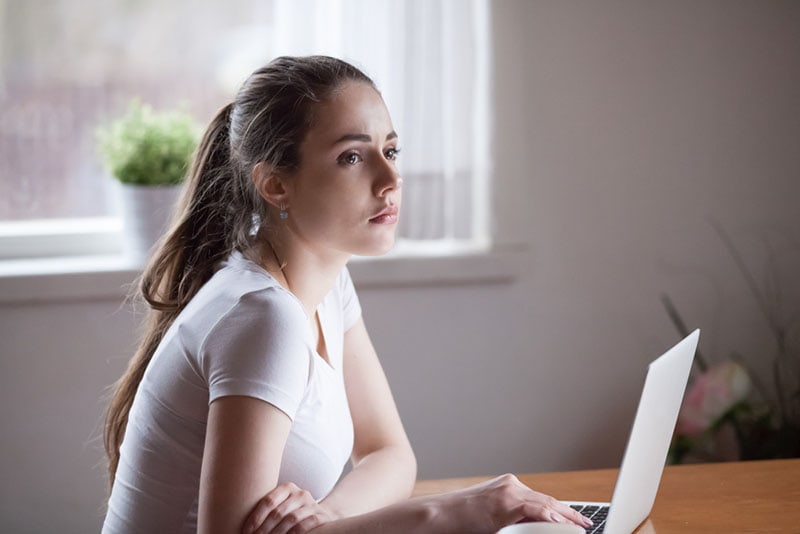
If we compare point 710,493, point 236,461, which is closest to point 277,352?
point 236,461

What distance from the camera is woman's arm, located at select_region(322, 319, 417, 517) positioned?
5.17 feet

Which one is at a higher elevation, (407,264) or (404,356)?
(407,264)

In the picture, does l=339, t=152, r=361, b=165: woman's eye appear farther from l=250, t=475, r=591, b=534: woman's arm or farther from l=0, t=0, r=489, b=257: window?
l=0, t=0, r=489, b=257: window

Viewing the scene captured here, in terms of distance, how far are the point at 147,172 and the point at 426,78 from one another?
2.33 feet

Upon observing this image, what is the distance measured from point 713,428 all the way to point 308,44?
1329 mm

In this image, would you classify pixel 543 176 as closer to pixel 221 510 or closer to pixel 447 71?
pixel 447 71

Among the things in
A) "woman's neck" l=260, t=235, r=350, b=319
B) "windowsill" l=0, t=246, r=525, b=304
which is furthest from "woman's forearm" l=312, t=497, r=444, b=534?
"windowsill" l=0, t=246, r=525, b=304

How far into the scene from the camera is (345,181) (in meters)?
1.56

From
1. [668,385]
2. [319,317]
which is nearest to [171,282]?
[319,317]

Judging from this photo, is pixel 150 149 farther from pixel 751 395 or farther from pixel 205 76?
A: pixel 751 395

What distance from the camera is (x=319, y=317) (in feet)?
5.55

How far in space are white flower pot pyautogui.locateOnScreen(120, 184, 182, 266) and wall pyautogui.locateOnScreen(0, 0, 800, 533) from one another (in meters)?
0.50

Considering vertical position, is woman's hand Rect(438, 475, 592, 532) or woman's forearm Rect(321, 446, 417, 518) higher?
woman's hand Rect(438, 475, 592, 532)

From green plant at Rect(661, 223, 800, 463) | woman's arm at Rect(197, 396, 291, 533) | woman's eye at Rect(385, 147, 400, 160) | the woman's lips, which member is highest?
woman's eye at Rect(385, 147, 400, 160)
